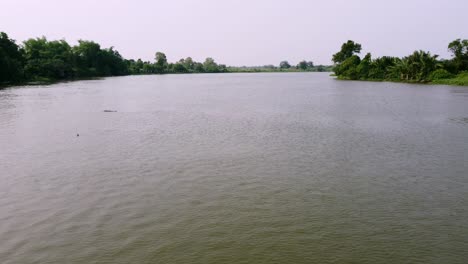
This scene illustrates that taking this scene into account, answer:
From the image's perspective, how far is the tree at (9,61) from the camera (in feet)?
289

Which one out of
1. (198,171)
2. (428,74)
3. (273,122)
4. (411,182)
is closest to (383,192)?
(411,182)

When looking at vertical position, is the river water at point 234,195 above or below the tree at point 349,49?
below

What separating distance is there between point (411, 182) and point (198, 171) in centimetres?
977

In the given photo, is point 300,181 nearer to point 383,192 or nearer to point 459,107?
point 383,192

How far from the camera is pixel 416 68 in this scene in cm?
9806

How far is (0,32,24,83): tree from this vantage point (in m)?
88.2

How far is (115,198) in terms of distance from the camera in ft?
52.4

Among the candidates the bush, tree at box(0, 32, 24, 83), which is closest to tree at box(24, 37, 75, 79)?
tree at box(0, 32, 24, 83)

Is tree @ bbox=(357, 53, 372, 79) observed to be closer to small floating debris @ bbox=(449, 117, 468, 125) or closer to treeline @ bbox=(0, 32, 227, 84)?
small floating debris @ bbox=(449, 117, 468, 125)

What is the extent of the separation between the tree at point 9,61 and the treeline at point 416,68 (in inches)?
3566

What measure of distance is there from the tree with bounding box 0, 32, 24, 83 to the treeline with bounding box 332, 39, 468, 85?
297 feet

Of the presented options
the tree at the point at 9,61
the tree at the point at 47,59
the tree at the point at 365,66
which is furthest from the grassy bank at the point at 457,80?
the tree at the point at 47,59

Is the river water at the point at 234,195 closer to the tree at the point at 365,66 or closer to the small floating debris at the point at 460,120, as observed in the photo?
the small floating debris at the point at 460,120

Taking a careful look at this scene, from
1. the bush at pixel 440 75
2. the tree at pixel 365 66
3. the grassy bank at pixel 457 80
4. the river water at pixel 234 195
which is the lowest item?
the river water at pixel 234 195
